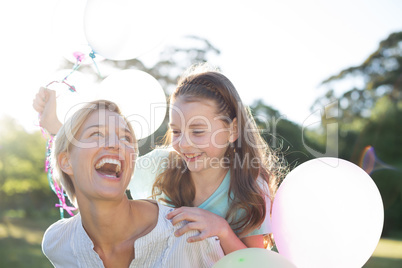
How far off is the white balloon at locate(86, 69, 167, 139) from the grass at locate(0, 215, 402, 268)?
6.83m

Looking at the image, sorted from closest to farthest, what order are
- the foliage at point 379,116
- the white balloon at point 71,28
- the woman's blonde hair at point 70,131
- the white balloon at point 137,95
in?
the woman's blonde hair at point 70,131
the white balloon at point 71,28
the white balloon at point 137,95
the foliage at point 379,116

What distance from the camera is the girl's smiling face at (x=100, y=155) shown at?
2.18 m

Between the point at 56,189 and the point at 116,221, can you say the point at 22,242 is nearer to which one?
the point at 56,189

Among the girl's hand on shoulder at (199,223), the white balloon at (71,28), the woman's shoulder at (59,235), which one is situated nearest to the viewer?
the girl's hand on shoulder at (199,223)

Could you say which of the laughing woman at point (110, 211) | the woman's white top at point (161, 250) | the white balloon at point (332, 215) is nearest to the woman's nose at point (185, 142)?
the laughing woman at point (110, 211)

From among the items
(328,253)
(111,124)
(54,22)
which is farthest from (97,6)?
(328,253)

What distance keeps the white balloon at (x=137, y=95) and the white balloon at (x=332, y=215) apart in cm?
137

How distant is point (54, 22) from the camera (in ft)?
9.98

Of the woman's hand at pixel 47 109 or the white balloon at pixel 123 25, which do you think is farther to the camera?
the woman's hand at pixel 47 109

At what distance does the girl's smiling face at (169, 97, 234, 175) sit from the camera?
8.79ft

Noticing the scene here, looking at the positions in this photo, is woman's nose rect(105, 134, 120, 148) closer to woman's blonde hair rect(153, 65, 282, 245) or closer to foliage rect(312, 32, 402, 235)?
woman's blonde hair rect(153, 65, 282, 245)

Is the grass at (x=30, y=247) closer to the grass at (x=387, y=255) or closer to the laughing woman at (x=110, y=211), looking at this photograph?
the grass at (x=387, y=255)

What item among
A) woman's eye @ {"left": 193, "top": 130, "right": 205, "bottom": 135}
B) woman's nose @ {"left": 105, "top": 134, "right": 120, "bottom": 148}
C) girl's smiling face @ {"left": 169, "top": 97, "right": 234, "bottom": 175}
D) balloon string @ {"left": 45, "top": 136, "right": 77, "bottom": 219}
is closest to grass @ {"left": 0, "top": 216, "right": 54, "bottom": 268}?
balloon string @ {"left": 45, "top": 136, "right": 77, "bottom": 219}

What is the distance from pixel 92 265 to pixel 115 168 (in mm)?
574
